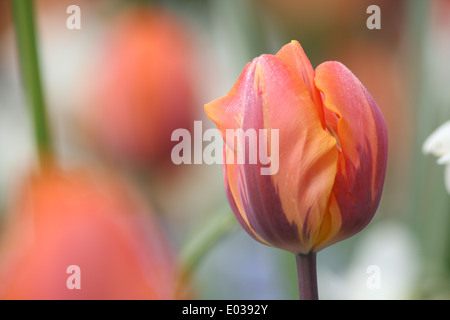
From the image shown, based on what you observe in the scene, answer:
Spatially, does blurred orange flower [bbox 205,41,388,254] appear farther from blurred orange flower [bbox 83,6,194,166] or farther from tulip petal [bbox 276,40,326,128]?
blurred orange flower [bbox 83,6,194,166]

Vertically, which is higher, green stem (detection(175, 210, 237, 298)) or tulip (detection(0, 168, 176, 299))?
tulip (detection(0, 168, 176, 299))

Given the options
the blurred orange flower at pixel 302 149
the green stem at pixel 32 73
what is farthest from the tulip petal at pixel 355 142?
the green stem at pixel 32 73

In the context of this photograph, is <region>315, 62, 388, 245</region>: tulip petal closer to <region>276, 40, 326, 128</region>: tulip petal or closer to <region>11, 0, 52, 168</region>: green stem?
<region>276, 40, 326, 128</region>: tulip petal

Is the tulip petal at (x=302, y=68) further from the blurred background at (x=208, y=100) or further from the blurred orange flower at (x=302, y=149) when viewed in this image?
the blurred background at (x=208, y=100)

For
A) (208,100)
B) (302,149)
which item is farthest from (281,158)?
(208,100)

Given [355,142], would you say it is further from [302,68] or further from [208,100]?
[208,100]

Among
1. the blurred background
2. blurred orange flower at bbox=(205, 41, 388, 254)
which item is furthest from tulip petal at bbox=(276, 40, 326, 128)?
the blurred background

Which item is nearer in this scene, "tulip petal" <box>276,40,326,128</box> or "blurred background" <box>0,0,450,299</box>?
"tulip petal" <box>276,40,326,128</box>

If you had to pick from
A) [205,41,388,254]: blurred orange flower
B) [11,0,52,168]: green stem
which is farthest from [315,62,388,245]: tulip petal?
[11,0,52,168]: green stem

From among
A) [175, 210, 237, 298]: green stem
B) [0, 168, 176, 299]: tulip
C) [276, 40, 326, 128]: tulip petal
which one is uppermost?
[276, 40, 326, 128]: tulip petal
